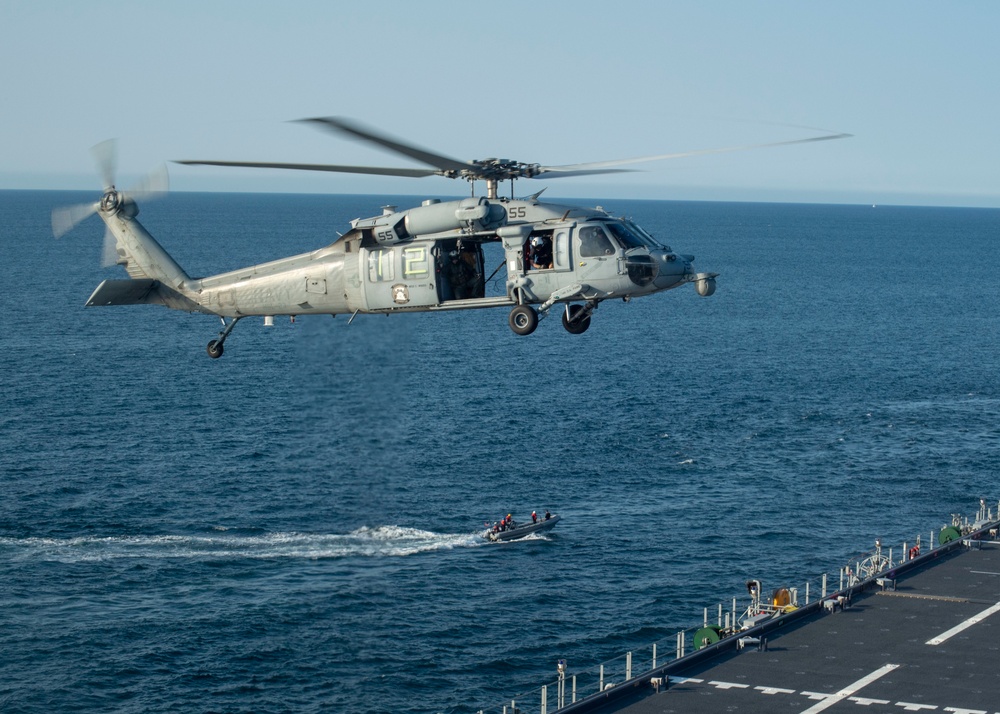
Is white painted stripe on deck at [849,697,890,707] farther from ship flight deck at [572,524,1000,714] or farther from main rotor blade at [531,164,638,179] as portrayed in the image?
main rotor blade at [531,164,638,179]

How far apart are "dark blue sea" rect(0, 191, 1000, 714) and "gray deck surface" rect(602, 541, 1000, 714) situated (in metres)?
16.7

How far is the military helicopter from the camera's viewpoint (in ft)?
133

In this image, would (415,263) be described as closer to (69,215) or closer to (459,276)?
(459,276)

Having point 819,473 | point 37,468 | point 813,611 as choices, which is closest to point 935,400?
point 819,473

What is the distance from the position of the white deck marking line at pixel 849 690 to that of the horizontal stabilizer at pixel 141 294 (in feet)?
93.9

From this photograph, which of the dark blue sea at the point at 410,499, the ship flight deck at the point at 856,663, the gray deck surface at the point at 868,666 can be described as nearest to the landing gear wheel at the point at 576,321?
the ship flight deck at the point at 856,663

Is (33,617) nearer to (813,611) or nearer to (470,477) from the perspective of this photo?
(470,477)

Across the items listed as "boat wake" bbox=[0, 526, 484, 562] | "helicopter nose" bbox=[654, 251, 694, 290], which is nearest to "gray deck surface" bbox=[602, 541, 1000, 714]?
"helicopter nose" bbox=[654, 251, 694, 290]

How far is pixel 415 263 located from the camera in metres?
42.7

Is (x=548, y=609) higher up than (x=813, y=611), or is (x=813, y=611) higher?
(x=813, y=611)

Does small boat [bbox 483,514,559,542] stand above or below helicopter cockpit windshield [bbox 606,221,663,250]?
below

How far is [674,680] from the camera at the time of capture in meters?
50.8

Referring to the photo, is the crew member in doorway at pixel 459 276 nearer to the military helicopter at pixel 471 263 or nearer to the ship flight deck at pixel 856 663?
the military helicopter at pixel 471 263

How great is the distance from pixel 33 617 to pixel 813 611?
157ft
